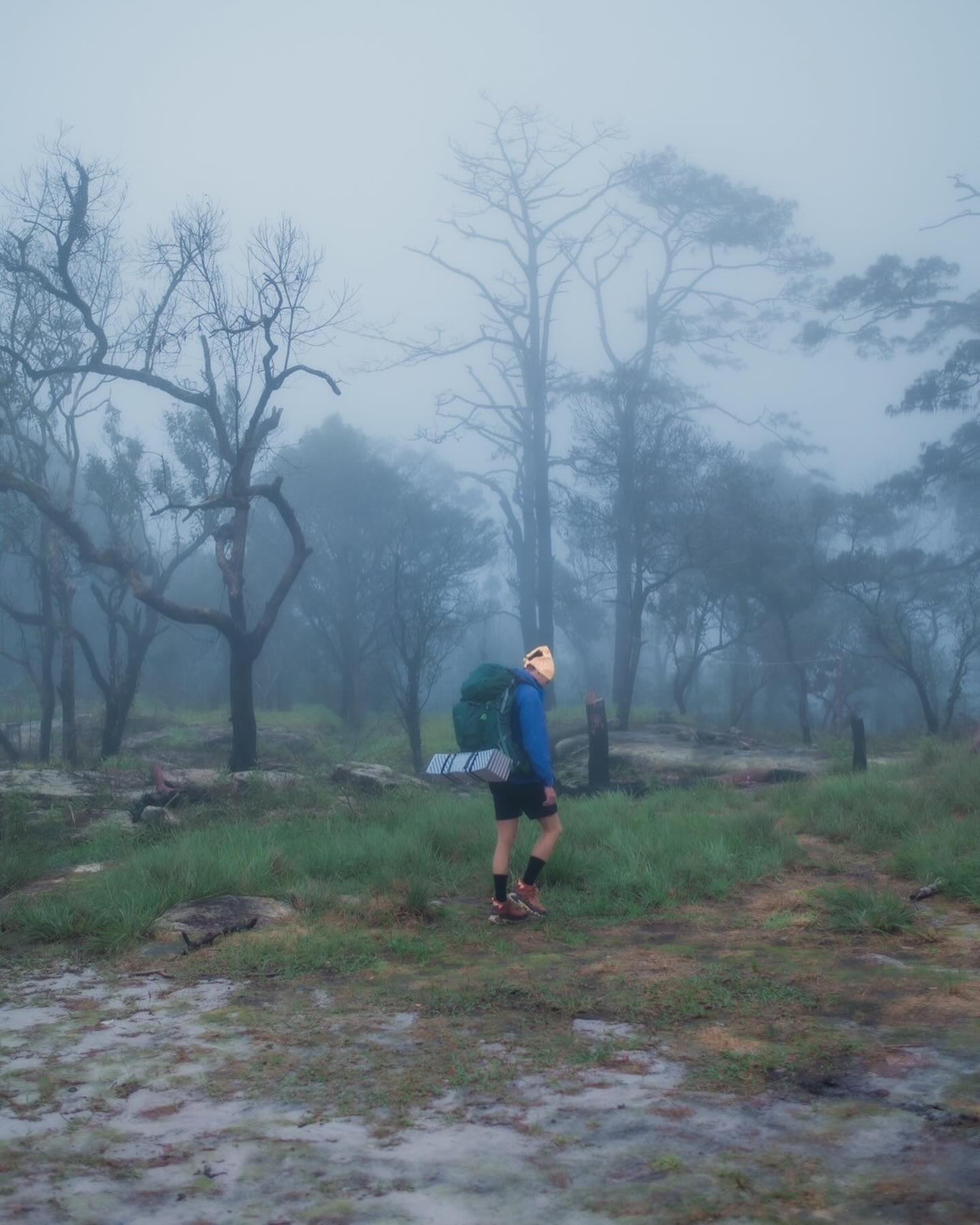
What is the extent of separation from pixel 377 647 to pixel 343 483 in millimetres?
8086

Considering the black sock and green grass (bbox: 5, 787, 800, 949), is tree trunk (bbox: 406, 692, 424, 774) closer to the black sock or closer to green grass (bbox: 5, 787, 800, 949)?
green grass (bbox: 5, 787, 800, 949)

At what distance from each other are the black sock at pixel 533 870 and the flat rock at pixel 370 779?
633cm

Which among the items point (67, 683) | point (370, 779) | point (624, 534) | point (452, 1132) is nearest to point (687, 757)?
point (370, 779)

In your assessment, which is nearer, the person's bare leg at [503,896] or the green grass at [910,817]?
the person's bare leg at [503,896]

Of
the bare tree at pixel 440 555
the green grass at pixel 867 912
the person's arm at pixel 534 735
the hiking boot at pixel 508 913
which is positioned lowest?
the hiking boot at pixel 508 913

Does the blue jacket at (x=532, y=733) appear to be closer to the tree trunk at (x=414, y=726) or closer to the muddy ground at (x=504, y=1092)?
the muddy ground at (x=504, y=1092)

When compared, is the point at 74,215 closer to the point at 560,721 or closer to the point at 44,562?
the point at 44,562

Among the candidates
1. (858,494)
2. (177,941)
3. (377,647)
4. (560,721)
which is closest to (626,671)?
(560,721)

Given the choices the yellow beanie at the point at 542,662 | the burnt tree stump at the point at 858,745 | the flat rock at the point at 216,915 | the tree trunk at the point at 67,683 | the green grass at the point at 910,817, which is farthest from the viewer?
the tree trunk at the point at 67,683

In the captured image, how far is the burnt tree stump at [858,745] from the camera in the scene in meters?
14.8

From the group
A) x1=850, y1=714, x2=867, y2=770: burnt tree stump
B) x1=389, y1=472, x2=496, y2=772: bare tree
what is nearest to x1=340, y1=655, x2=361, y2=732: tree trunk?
x1=389, y1=472, x2=496, y2=772: bare tree

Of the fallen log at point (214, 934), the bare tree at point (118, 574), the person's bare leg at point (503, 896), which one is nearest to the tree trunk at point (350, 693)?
the bare tree at point (118, 574)

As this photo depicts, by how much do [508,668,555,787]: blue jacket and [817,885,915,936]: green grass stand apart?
1751 mm

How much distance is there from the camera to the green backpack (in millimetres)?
6812
